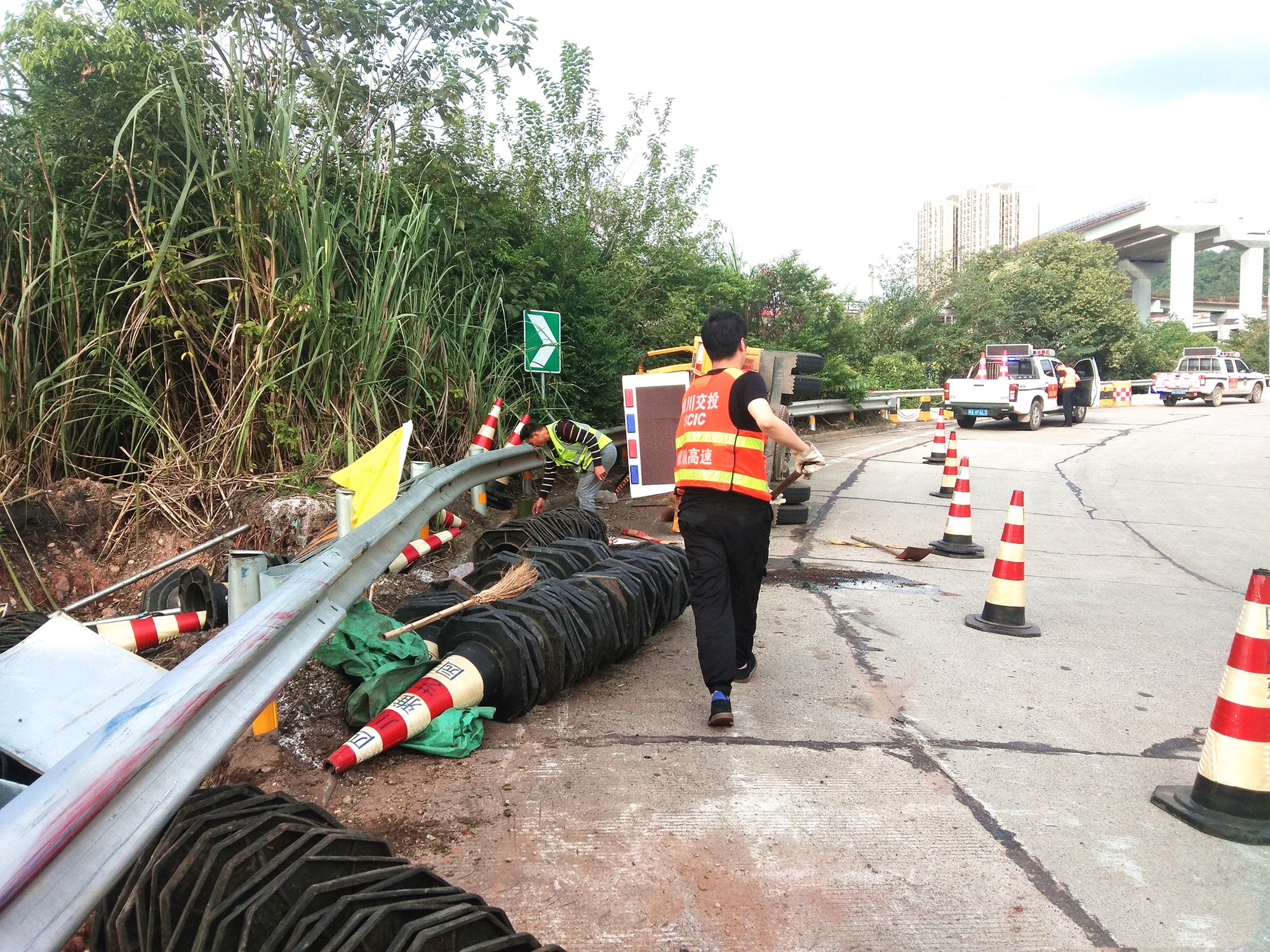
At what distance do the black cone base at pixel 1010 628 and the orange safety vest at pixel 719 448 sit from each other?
2387 mm

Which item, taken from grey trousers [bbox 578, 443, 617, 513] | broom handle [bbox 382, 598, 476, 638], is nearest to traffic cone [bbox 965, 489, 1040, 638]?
broom handle [bbox 382, 598, 476, 638]

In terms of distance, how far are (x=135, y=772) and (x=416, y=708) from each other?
Result: 185cm

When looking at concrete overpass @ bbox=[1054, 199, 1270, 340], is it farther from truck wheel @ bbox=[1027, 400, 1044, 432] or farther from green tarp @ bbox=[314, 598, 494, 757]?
green tarp @ bbox=[314, 598, 494, 757]

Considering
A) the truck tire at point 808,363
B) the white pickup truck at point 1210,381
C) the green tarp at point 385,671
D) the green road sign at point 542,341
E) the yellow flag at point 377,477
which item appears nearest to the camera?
the green tarp at point 385,671

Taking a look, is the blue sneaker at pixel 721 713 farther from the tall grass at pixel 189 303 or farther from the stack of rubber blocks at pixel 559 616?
the tall grass at pixel 189 303

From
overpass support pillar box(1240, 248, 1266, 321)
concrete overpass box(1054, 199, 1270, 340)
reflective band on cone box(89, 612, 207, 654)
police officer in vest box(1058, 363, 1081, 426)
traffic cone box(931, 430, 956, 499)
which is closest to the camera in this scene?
reflective band on cone box(89, 612, 207, 654)

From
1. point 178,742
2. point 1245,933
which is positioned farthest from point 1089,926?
point 178,742

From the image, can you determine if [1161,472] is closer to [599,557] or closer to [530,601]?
[599,557]

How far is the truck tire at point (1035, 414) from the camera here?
2293cm

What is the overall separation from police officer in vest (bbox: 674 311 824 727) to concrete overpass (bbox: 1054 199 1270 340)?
5937cm

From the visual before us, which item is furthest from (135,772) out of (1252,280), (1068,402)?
(1252,280)

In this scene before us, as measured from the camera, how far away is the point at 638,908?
2.70 m

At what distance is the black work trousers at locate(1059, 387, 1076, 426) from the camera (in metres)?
23.9

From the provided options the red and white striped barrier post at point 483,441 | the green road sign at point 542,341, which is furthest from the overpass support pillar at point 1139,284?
the red and white striped barrier post at point 483,441
